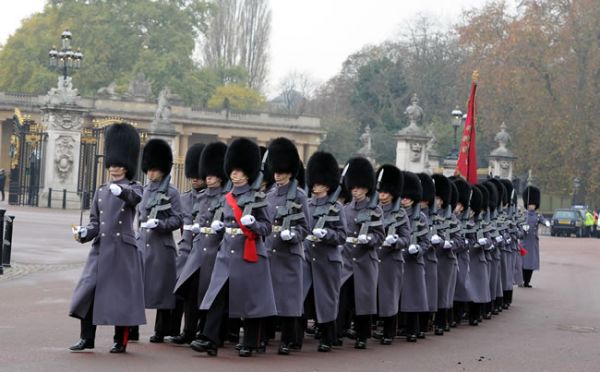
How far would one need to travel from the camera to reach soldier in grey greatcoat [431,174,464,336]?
14.4 metres

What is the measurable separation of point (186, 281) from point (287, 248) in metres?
0.93

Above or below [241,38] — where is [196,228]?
below

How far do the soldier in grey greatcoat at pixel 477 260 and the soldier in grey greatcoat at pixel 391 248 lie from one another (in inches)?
102

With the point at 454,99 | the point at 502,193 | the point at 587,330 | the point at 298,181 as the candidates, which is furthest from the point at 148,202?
the point at 454,99

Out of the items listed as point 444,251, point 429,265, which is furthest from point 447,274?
point 429,265

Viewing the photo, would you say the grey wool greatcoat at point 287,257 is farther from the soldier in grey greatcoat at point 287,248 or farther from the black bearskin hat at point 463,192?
the black bearskin hat at point 463,192

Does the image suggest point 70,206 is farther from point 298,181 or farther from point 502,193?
point 298,181

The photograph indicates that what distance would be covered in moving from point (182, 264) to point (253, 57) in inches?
2856

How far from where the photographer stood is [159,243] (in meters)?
11.8

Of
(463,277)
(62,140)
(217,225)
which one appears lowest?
(463,277)

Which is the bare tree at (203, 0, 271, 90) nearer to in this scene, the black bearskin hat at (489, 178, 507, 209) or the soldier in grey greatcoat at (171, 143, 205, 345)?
the black bearskin hat at (489, 178, 507, 209)

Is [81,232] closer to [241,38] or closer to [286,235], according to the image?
[286,235]

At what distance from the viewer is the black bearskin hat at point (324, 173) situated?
12312mm

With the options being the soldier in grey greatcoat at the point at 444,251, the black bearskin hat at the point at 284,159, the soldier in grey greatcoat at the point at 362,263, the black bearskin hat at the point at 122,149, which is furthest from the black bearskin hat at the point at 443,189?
the black bearskin hat at the point at 122,149
